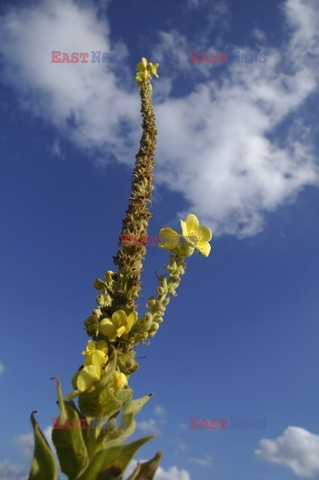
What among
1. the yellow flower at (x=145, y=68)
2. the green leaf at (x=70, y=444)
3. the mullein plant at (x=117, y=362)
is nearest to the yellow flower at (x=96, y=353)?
the mullein plant at (x=117, y=362)

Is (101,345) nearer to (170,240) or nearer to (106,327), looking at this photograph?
(106,327)

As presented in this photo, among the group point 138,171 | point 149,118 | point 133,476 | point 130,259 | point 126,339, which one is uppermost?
point 149,118

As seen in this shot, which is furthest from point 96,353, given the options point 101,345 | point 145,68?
point 145,68

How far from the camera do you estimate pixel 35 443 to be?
250 cm

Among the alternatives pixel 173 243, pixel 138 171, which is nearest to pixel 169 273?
pixel 173 243

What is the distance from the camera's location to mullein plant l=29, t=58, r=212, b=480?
97.7 inches

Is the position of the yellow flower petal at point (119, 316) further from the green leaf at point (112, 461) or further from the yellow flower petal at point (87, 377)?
the green leaf at point (112, 461)

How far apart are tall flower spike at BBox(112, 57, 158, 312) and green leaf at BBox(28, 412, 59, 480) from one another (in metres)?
1.10

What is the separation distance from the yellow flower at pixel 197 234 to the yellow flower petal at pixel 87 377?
1.57 metres

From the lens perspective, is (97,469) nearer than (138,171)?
Yes

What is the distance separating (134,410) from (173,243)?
4.87 ft

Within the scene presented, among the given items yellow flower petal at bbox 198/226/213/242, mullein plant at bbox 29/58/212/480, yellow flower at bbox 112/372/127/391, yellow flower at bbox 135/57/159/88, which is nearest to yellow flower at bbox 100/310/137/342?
mullein plant at bbox 29/58/212/480

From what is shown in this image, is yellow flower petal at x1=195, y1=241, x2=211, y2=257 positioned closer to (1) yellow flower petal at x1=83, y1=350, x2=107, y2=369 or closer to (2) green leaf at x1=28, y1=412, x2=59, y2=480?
(1) yellow flower petal at x1=83, y1=350, x2=107, y2=369

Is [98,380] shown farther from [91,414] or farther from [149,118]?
[149,118]
